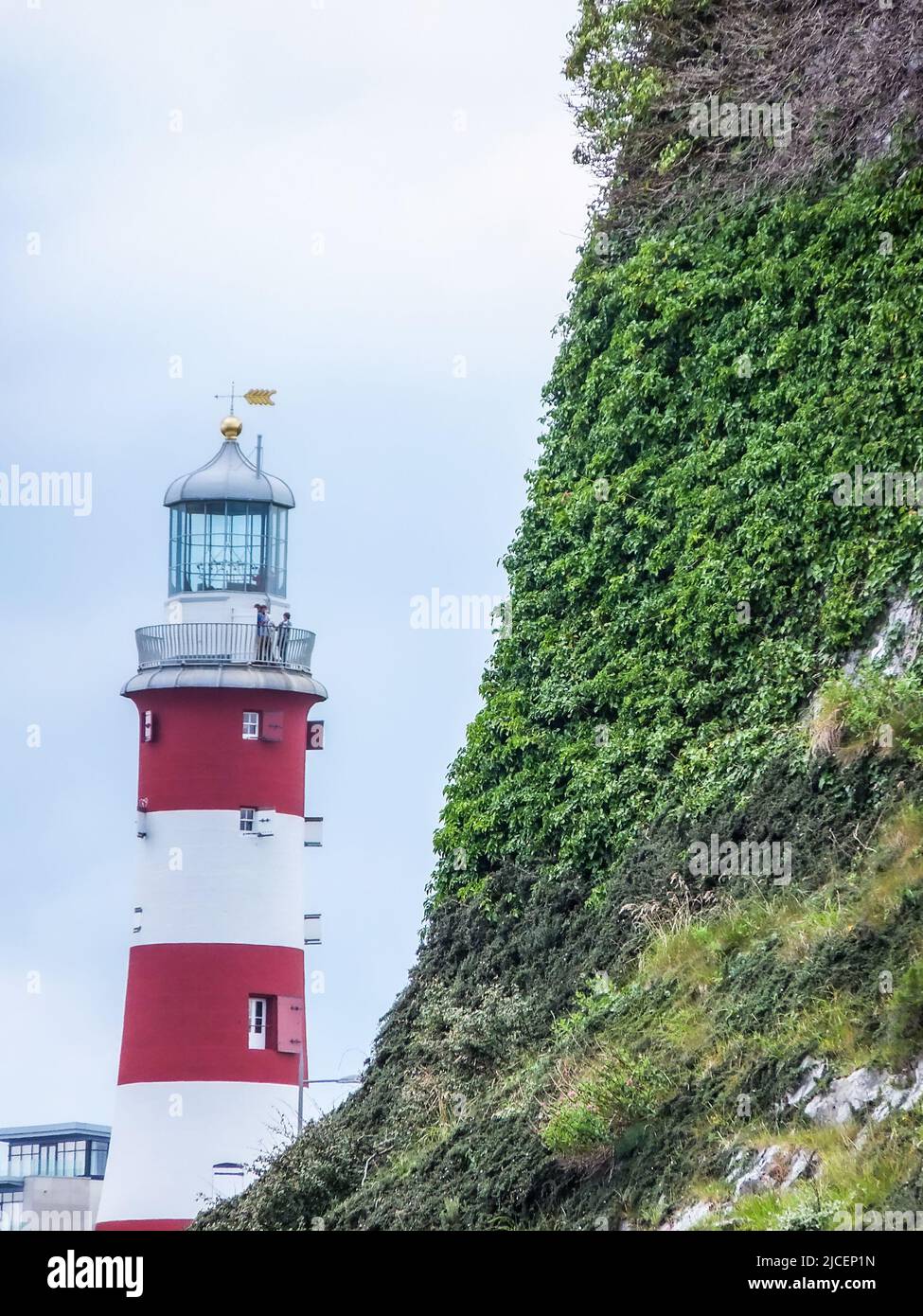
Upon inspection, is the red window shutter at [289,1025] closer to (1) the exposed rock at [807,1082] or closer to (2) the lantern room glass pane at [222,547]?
(2) the lantern room glass pane at [222,547]

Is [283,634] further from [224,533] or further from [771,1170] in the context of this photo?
[771,1170]

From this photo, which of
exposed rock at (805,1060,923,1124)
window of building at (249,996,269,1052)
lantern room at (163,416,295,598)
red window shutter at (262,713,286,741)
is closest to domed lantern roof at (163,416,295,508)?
lantern room at (163,416,295,598)

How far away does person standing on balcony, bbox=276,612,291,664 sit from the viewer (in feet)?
105

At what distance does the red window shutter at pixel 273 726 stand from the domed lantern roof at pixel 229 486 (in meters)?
3.46

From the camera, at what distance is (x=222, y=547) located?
3186 cm

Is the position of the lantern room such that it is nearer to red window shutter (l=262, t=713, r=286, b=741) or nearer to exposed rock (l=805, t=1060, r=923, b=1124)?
red window shutter (l=262, t=713, r=286, b=741)

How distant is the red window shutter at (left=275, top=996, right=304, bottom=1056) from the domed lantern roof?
26.4 ft

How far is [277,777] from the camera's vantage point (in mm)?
31531

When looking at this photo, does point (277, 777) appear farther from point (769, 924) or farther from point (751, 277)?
point (769, 924)

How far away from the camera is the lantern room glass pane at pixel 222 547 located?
3177cm

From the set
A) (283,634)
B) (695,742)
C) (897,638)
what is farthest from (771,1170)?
(283,634)
